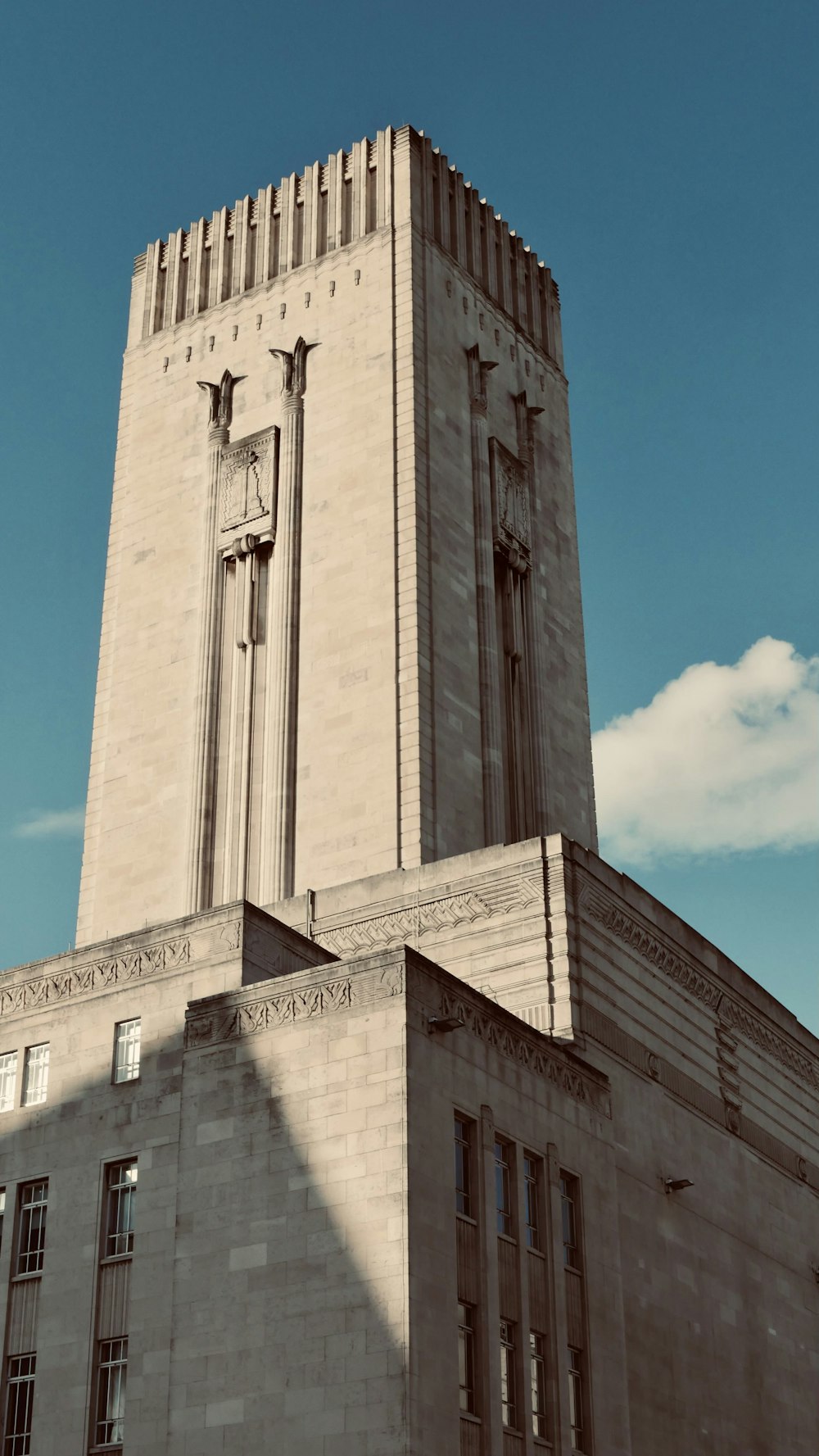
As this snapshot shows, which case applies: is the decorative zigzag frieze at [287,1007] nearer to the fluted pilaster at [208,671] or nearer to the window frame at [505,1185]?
the window frame at [505,1185]

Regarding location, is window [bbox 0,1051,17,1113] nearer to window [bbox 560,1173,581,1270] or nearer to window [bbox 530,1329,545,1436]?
window [bbox 560,1173,581,1270]

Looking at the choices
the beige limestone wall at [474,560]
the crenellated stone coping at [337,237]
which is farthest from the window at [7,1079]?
the crenellated stone coping at [337,237]

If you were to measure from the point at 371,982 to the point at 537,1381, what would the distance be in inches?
373

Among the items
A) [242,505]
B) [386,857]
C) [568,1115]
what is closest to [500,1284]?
[568,1115]

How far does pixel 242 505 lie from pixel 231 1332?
3565 centimetres

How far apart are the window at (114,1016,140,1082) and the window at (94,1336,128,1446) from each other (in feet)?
19.4

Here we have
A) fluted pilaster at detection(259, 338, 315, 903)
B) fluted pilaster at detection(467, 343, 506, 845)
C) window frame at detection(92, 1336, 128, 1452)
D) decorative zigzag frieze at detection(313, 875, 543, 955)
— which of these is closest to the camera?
window frame at detection(92, 1336, 128, 1452)

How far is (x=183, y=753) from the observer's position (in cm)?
6272

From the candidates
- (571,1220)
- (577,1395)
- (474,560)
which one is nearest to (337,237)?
(474,560)

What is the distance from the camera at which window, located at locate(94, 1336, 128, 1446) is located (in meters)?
37.4

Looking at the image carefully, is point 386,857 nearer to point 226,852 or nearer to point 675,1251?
point 226,852

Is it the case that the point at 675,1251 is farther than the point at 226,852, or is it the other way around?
the point at 226,852

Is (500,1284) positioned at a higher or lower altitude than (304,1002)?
lower

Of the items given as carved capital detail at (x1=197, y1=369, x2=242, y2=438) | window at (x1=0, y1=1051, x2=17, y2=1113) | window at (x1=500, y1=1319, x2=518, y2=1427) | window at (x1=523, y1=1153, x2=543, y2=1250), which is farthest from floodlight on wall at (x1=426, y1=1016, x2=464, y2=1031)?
carved capital detail at (x1=197, y1=369, x2=242, y2=438)
